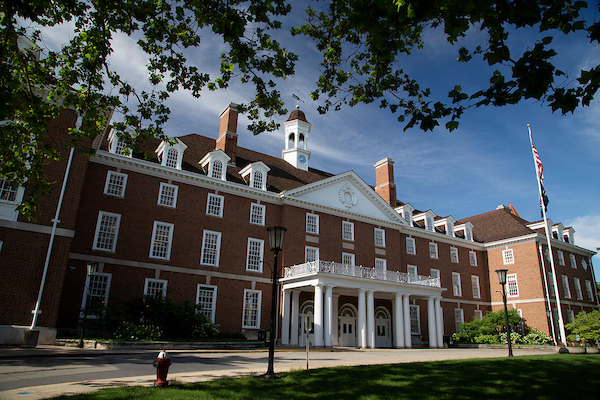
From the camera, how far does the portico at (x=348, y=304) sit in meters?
24.8

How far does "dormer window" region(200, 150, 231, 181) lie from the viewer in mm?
26188

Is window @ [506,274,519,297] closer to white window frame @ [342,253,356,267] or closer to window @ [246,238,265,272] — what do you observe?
white window frame @ [342,253,356,267]

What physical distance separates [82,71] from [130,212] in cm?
1338

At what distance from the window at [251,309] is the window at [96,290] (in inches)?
322

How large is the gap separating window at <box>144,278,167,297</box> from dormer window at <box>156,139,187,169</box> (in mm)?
6990

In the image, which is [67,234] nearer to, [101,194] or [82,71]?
[101,194]

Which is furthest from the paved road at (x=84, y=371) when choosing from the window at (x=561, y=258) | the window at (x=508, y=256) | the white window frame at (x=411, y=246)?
the window at (x=561, y=258)

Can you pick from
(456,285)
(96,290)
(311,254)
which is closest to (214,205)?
(311,254)

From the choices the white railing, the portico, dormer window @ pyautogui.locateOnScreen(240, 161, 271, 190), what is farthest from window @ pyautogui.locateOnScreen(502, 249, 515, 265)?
dormer window @ pyautogui.locateOnScreen(240, 161, 271, 190)

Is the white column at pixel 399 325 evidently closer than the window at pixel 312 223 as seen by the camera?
Yes

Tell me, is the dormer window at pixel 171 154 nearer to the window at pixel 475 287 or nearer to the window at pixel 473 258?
the window at pixel 473 258

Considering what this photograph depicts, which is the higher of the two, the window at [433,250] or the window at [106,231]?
the window at [433,250]

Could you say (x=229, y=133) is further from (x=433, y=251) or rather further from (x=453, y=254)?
(x=453, y=254)

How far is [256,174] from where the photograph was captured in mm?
28188
